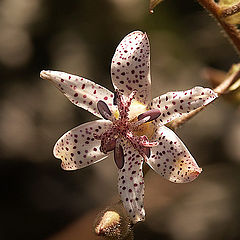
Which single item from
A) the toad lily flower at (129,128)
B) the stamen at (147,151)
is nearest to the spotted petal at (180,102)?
the toad lily flower at (129,128)

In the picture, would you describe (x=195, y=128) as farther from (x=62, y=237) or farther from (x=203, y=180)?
(x=62, y=237)

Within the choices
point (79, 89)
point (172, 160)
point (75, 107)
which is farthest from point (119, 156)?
point (75, 107)

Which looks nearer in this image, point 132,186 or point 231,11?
point 132,186

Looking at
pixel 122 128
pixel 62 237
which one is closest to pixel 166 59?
pixel 62 237

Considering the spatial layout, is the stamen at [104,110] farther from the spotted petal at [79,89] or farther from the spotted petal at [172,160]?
the spotted petal at [172,160]

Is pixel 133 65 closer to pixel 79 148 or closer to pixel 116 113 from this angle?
pixel 116 113

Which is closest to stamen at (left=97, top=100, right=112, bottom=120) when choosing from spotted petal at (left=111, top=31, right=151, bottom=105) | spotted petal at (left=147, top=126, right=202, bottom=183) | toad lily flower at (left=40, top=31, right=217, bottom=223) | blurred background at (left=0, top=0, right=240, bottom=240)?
toad lily flower at (left=40, top=31, right=217, bottom=223)
